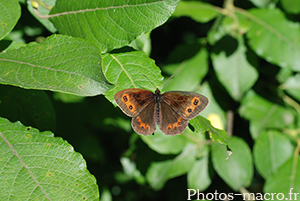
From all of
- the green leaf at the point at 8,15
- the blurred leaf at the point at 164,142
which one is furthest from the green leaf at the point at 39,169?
the blurred leaf at the point at 164,142

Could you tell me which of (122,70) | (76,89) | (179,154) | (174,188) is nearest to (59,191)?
(76,89)

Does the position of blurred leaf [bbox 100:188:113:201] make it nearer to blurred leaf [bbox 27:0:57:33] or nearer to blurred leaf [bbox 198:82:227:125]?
blurred leaf [bbox 198:82:227:125]

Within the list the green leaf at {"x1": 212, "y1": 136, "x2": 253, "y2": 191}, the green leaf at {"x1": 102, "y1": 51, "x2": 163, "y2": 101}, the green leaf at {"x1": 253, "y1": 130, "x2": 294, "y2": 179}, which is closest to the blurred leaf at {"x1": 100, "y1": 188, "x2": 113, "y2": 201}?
the green leaf at {"x1": 212, "y1": 136, "x2": 253, "y2": 191}

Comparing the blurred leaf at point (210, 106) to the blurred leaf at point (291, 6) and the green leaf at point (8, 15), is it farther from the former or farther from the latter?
the green leaf at point (8, 15)

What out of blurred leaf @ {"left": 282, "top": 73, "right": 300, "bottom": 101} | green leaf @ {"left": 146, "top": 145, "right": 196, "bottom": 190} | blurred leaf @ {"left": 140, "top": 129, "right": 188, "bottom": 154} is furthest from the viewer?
blurred leaf @ {"left": 282, "top": 73, "right": 300, "bottom": 101}

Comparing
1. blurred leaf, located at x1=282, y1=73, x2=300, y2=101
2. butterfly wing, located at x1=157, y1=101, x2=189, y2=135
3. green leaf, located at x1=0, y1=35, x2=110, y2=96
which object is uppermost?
green leaf, located at x1=0, y1=35, x2=110, y2=96

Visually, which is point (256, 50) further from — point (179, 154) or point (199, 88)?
point (179, 154)
